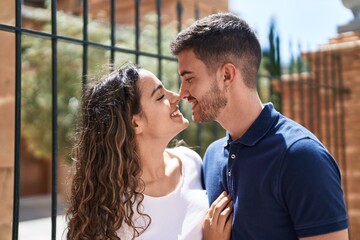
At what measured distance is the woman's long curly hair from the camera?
1.96m

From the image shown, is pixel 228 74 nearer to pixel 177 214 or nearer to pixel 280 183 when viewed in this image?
pixel 280 183

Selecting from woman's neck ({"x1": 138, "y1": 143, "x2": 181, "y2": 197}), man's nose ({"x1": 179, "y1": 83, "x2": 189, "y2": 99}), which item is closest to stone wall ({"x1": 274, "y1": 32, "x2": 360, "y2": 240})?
woman's neck ({"x1": 138, "y1": 143, "x2": 181, "y2": 197})

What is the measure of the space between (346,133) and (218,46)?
3304 millimetres

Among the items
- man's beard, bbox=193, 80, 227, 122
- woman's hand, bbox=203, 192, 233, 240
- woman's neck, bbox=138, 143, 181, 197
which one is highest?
man's beard, bbox=193, 80, 227, 122

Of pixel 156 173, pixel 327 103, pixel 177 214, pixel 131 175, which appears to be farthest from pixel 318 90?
pixel 131 175

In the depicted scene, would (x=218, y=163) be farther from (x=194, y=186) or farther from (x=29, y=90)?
(x=29, y=90)

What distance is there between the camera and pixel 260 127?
1.98 metres

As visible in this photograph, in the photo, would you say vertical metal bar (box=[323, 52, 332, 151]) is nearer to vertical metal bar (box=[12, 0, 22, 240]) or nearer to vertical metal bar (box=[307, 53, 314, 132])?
vertical metal bar (box=[307, 53, 314, 132])

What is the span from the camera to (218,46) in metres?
2.01

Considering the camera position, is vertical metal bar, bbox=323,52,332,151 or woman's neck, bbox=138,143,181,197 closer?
woman's neck, bbox=138,143,181,197

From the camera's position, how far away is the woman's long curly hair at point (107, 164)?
6.42ft

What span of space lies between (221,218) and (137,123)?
56 centimetres

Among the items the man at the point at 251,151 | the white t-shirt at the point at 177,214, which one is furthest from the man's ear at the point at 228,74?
the white t-shirt at the point at 177,214

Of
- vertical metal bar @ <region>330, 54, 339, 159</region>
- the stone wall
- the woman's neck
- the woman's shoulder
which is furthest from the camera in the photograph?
vertical metal bar @ <region>330, 54, 339, 159</region>
